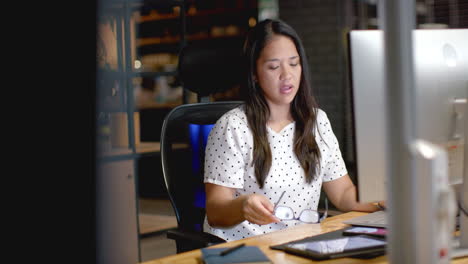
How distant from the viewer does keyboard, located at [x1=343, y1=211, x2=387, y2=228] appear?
4.99 ft

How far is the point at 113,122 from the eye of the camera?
3.62 meters

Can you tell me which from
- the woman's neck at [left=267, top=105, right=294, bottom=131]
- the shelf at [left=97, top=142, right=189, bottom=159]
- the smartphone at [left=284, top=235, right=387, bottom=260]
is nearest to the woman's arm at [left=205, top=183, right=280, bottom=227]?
the smartphone at [left=284, top=235, right=387, bottom=260]

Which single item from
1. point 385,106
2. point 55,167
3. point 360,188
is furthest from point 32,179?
point 385,106

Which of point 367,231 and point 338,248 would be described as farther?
point 367,231

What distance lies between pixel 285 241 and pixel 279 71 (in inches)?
23.9

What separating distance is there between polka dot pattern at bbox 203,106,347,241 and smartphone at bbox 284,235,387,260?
0.47 metres

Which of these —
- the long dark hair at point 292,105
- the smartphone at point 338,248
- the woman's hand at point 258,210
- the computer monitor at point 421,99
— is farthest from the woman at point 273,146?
the computer monitor at point 421,99

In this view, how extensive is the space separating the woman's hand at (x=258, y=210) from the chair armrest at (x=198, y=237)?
0.23 metres

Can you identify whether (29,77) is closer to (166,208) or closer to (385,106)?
(385,106)

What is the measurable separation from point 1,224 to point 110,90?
111cm

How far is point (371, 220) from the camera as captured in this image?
1.57 m

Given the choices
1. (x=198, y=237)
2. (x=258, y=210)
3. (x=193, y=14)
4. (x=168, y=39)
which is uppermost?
(x=193, y=14)

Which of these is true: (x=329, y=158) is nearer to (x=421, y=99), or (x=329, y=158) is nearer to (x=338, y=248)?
(x=338, y=248)

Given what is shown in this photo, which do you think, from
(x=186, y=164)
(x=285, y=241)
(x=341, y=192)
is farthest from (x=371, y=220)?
(x=186, y=164)
